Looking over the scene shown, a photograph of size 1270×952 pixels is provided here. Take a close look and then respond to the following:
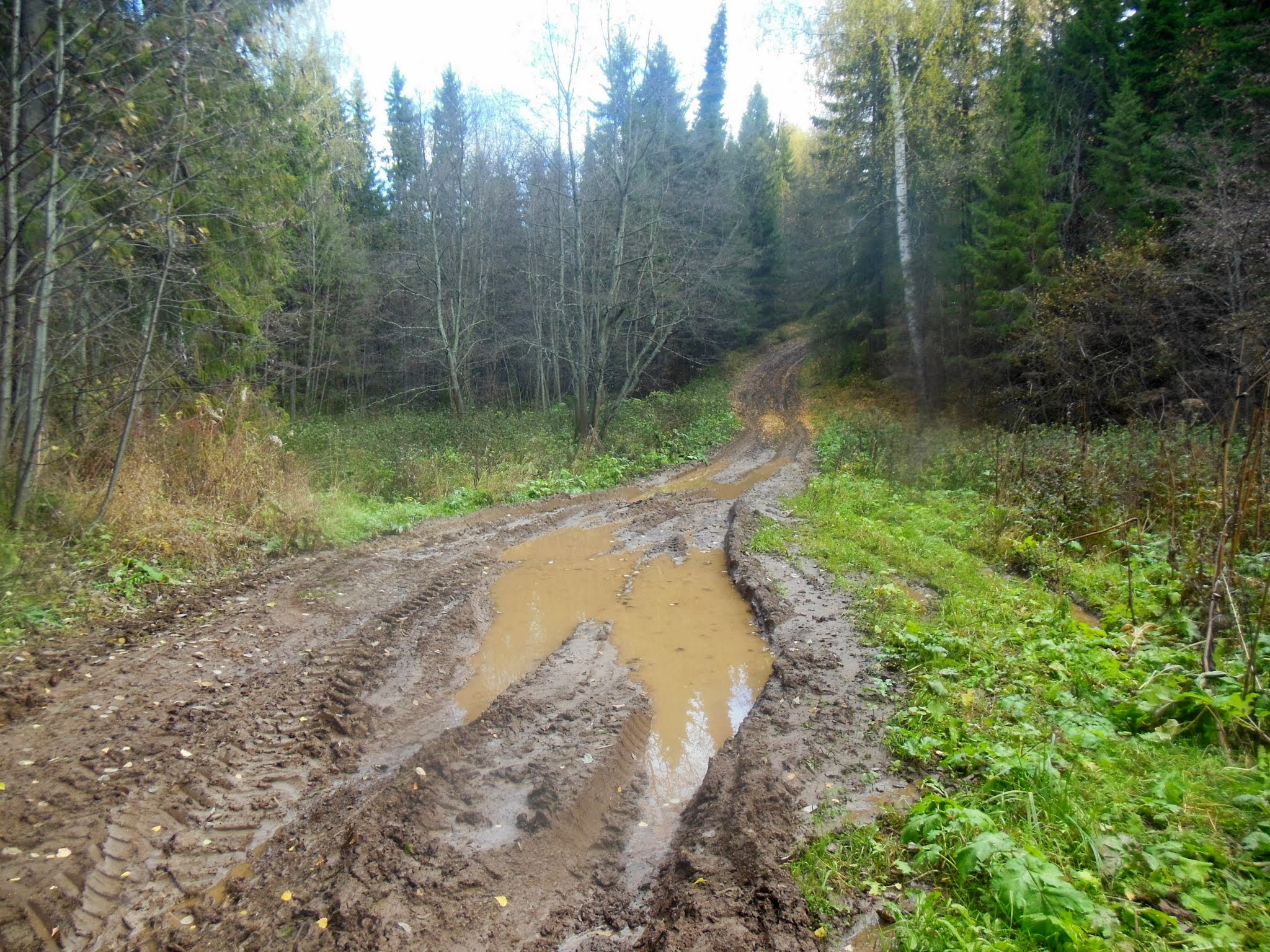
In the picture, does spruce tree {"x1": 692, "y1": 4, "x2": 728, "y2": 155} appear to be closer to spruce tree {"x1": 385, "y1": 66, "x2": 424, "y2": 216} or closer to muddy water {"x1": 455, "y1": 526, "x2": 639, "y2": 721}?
spruce tree {"x1": 385, "y1": 66, "x2": 424, "y2": 216}

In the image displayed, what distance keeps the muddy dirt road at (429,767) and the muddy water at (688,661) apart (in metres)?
0.03

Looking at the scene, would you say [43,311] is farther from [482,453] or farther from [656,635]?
[482,453]

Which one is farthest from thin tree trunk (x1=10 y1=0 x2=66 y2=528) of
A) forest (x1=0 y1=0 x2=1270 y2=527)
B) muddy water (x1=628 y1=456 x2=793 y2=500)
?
muddy water (x1=628 y1=456 x2=793 y2=500)

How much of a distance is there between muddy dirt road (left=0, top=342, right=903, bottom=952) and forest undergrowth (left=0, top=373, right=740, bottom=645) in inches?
25.6

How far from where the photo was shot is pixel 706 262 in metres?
21.1

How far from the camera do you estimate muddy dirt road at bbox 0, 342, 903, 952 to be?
9.93 feet

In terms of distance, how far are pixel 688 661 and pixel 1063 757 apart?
313 centimetres

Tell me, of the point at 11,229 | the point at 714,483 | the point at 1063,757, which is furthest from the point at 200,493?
the point at 714,483

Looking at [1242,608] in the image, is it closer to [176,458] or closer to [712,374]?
[176,458]

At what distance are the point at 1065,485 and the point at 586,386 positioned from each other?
11.8 metres

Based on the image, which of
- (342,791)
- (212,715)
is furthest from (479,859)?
(212,715)

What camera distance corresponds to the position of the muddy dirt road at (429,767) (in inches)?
119

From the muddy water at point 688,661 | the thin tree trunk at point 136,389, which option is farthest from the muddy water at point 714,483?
the thin tree trunk at point 136,389

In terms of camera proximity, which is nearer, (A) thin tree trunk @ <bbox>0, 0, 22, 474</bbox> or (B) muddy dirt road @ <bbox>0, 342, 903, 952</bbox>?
(B) muddy dirt road @ <bbox>0, 342, 903, 952</bbox>
